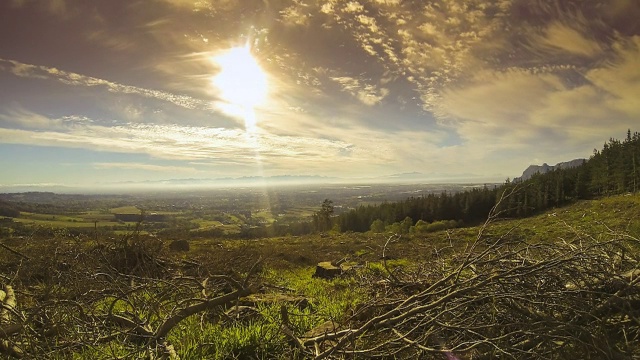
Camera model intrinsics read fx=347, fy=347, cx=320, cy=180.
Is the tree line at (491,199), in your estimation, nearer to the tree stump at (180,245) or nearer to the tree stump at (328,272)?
the tree stump at (180,245)

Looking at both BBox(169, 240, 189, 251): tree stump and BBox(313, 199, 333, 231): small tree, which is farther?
BBox(313, 199, 333, 231): small tree

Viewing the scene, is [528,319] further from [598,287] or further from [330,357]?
[330,357]

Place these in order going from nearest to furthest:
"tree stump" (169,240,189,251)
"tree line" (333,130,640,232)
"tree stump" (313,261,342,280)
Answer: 1. "tree stump" (313,261,342,280)
2. "tree stump" (169,240,189,251)
3. "tree line" (333,130,640,232)

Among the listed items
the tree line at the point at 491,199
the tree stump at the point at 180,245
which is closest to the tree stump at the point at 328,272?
the tree stump at the point at 180,245

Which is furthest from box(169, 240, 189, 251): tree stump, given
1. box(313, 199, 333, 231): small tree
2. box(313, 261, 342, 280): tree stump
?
box(313, 199, 333, 231): small tree

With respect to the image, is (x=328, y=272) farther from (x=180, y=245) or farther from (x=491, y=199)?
(x=491, y=199)

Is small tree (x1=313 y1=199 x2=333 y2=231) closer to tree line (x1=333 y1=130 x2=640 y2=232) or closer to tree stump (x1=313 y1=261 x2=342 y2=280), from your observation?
tree line (x1=333 y1=130 x2=640 y2=232)

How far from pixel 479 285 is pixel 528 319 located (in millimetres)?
573

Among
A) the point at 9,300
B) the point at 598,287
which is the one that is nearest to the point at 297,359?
the point at 598,287

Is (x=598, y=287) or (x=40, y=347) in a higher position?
(x=598, y=287)

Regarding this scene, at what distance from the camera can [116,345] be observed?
3617 millimetres

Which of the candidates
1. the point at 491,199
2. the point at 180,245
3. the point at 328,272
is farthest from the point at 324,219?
the point at 328,272

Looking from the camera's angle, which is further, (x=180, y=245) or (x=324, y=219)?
(x=324, y=219)

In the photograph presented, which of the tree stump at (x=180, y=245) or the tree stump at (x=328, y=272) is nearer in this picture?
the tree stump at (x=328, y=272)
